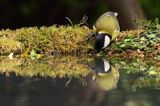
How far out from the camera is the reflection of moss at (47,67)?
9.66 ft

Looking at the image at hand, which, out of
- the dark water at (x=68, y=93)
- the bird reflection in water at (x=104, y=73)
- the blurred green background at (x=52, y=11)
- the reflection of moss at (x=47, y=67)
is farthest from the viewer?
the blurred green background at (x=52, y=11)

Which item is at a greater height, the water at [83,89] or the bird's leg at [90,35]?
the bird's leg at [90,35]

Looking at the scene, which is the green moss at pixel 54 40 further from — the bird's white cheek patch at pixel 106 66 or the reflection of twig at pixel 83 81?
the reflection of twig at pixel 83 81

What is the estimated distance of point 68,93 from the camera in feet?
8.17

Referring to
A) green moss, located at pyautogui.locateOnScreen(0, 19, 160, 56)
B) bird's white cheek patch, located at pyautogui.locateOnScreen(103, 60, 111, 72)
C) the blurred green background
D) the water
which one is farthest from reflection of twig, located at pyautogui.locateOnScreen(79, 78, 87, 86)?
the blurred green background

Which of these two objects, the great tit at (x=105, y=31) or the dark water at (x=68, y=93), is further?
the great tit at (x=105, y=31)

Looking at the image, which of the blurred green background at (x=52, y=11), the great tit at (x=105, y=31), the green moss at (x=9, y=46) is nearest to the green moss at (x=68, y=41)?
the green moss at (x=9, y=46)

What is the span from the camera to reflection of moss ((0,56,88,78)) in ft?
9.66

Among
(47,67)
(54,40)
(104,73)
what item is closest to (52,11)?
(54,40)

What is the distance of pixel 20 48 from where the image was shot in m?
3.57

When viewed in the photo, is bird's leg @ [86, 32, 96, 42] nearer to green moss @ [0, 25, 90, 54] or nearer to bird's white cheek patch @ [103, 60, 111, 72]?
green moss @ [0, 25, 90, 54]

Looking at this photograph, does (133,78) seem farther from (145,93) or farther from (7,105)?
(7,105)

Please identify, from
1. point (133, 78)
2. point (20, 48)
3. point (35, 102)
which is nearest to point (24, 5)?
point (20, 48)

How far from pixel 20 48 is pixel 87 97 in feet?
4.14
